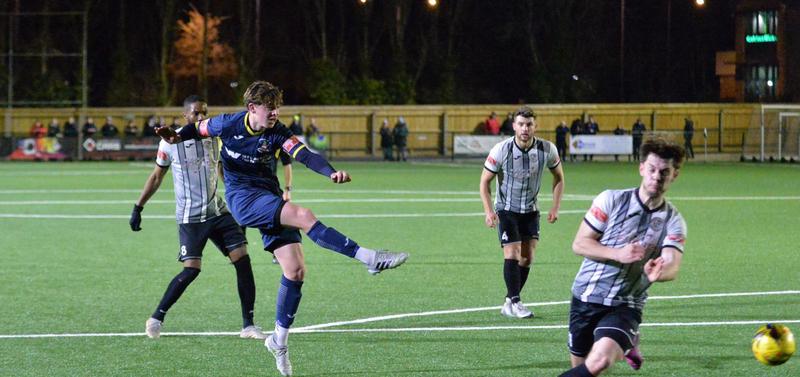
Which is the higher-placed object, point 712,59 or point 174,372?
point 712,59

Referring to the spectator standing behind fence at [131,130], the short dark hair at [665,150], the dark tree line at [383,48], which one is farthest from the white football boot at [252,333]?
the dark tree line at [383,48]

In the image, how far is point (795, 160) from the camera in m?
43.7

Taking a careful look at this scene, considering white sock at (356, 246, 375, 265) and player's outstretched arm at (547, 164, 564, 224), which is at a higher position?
player's outstretched arm at (547, 164, 564, 224)

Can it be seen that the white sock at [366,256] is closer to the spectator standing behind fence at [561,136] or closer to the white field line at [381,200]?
the white field line at [381,200]

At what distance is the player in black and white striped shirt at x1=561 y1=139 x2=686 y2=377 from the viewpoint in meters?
6.25

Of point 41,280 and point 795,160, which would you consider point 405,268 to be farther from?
point 795,160

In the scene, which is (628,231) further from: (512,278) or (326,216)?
(326,216)

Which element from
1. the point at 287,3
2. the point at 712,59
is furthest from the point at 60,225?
the point at 712,59

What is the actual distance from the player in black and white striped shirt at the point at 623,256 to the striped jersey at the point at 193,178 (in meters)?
4.18

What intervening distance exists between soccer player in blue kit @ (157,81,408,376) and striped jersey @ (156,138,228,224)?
1.38 metres

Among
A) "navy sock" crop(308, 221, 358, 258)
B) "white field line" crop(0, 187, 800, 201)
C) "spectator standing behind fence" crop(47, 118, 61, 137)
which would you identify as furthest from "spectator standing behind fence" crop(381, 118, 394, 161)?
"navy sock" crop(308, 221, 358, 258)

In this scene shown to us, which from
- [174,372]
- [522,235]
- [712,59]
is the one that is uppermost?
[712,59]

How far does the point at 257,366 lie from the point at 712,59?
65.1 meters

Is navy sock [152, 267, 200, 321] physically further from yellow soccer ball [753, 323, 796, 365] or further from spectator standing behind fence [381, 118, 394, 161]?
spectator standing behind fence [381, 118, 394, 161]
